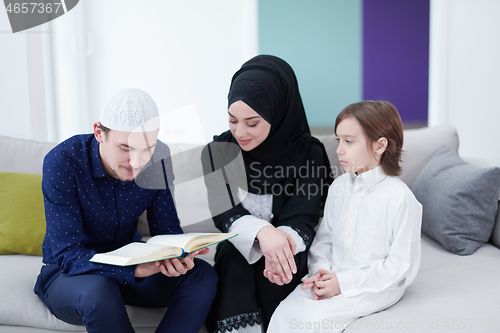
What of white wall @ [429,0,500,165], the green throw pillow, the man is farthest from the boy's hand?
white wall @ [429,0,500,165]

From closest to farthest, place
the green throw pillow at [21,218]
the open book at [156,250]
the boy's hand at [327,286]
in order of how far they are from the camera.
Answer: the open book at [156,250]
the boy's hand at [327,286]
the green throw pillow at [21,218]

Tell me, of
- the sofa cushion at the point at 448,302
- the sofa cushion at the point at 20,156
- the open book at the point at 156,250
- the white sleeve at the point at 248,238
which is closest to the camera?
the open book at the point at 156,250

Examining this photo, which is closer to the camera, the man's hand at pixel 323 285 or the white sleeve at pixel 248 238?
the man's hand at pixel 323 285

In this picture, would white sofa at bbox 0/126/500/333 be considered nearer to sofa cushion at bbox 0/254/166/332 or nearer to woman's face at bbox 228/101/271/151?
sofa cushion at bbox 0/254/166/332

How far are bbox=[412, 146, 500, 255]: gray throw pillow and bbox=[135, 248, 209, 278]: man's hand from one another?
1012mm

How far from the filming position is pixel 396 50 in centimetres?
262

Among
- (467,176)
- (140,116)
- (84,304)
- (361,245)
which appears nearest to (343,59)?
(467,176)

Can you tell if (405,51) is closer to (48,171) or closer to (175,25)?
(175,25)

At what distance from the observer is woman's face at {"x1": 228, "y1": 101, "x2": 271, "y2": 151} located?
1248 millimetres

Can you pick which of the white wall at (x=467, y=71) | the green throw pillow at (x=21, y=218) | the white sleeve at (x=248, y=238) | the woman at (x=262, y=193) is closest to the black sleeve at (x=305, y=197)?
the woman at (x=262, y=193)

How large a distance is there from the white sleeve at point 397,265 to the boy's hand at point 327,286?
0.02 m

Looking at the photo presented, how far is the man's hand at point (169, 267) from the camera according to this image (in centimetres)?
102

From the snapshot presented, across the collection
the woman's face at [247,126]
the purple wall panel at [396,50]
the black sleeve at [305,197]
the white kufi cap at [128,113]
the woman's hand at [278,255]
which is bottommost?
the woman's hand at [278,255]

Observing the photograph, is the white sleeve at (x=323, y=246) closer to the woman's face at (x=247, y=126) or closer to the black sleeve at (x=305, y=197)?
the black sleeve at (x=305, y=197)
